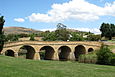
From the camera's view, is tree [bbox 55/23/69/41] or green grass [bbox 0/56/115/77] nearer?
green grass [bbox 0/56/115/77]

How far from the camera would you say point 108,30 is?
304ft

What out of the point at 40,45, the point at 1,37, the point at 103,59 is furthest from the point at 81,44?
the point at 1,37

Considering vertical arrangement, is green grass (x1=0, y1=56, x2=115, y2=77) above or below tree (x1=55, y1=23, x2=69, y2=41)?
below

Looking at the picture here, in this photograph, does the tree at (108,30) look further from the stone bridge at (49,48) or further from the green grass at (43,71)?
the green grass at (43,71)

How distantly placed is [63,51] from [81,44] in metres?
7.98

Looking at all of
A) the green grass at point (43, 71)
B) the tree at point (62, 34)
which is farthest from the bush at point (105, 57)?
the tree at point (62, 34)

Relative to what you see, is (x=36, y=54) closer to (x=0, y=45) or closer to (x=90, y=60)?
(x=90, y=60)

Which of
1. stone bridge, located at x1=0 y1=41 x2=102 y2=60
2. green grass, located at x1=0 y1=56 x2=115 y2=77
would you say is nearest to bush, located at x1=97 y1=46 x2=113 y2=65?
green grass, located at x1=0 y1=56 x2=115 y2=77

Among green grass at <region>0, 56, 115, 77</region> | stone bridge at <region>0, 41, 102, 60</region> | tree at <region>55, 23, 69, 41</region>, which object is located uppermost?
tree at <region>55, 23, 69, 41</region>

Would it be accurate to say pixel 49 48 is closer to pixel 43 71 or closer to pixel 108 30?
pixel 108 30

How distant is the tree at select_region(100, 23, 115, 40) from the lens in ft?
305

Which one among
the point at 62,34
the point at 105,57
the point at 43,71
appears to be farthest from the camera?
the point at 62,34

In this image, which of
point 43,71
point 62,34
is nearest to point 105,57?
point 43,71

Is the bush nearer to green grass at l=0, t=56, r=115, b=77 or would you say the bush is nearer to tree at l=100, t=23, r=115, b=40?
green grass at l=0, t=56, r=115, b=77
